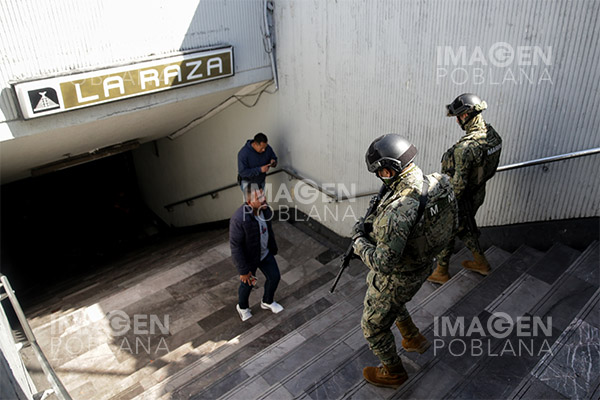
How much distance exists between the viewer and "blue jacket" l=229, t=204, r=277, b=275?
442 centimetres

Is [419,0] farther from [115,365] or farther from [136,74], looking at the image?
[115,365]

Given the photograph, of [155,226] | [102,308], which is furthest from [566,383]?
[155,226]

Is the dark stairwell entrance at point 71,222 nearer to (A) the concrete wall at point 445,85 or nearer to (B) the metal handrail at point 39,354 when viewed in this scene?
(B) the metal handrail at point 39,354

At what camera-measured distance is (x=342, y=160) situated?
5961mm

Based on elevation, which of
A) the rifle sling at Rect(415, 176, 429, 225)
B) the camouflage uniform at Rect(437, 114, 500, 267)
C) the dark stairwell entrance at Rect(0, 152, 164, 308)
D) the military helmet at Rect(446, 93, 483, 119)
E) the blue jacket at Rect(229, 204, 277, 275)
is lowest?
the dark stairwell entrance at Rect(0, 152, 164, 308)

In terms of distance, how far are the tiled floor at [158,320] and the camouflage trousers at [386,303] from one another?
1.66m

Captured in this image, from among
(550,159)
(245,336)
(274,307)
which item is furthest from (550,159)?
(245,336)

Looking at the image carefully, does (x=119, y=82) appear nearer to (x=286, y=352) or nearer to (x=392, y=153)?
(x=286, y=352)

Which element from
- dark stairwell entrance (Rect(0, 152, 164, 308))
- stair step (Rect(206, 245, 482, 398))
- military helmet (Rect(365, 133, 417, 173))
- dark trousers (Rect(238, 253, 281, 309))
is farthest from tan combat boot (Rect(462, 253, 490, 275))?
dark stairwell entrance (Rect(0, 152, 164, 308))

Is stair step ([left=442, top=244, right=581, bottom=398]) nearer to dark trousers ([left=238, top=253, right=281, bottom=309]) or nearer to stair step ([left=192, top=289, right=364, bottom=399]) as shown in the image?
stair step ([left=192, top=289, right=364, bottom=399])

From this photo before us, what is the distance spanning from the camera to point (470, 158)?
3.87m

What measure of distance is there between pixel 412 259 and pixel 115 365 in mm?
3344

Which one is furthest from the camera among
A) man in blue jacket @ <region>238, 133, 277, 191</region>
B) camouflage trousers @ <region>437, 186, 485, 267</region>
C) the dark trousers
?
man in blue jacket @ <region>238, 133, 277, 191</region>

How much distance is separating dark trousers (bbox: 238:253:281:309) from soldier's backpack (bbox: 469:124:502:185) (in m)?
2.20
